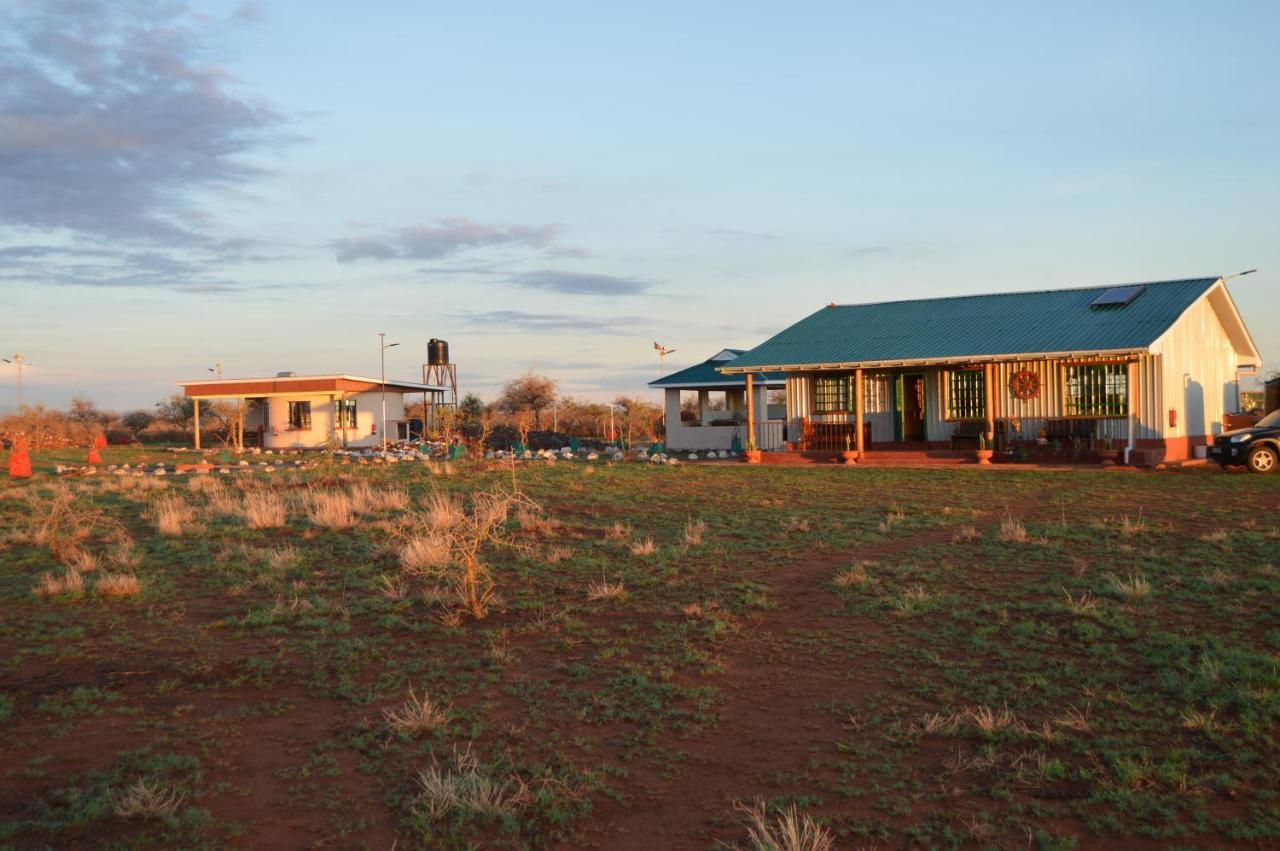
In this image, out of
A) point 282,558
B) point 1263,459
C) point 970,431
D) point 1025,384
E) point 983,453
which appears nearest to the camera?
point 282,558

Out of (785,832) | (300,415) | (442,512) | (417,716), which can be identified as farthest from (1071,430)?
(300,415)

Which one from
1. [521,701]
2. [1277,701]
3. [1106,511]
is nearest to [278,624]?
[521,701]

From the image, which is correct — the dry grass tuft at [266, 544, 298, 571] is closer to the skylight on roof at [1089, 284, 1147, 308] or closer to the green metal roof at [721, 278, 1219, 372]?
the green metal roof at [721, 278, 1219, 372]

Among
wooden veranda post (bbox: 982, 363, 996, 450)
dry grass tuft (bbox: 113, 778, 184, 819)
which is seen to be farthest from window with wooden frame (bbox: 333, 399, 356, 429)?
dry grass tuft (bbox: 113, 778, 184, 819)

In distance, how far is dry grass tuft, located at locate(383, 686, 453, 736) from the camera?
19.4 ft

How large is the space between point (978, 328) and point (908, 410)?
2807mm

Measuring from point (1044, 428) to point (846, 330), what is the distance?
6417 millimetres

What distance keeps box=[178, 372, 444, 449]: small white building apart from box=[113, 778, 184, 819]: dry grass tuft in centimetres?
3705

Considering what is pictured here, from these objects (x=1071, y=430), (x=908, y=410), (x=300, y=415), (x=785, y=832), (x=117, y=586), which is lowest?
(x=785, y=832)

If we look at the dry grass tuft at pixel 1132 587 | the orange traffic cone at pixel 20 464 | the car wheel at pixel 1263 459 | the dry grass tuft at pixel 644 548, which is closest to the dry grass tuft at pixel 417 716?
the dry grass tuft at pixel 644 548

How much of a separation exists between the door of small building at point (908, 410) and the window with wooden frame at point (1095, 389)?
3.85 metres

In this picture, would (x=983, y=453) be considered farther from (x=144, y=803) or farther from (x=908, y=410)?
(x=144, y=803)

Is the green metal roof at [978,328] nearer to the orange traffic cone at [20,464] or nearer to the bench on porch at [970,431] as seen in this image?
the bench on porch at [970,431]

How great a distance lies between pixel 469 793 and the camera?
5.04 meters
